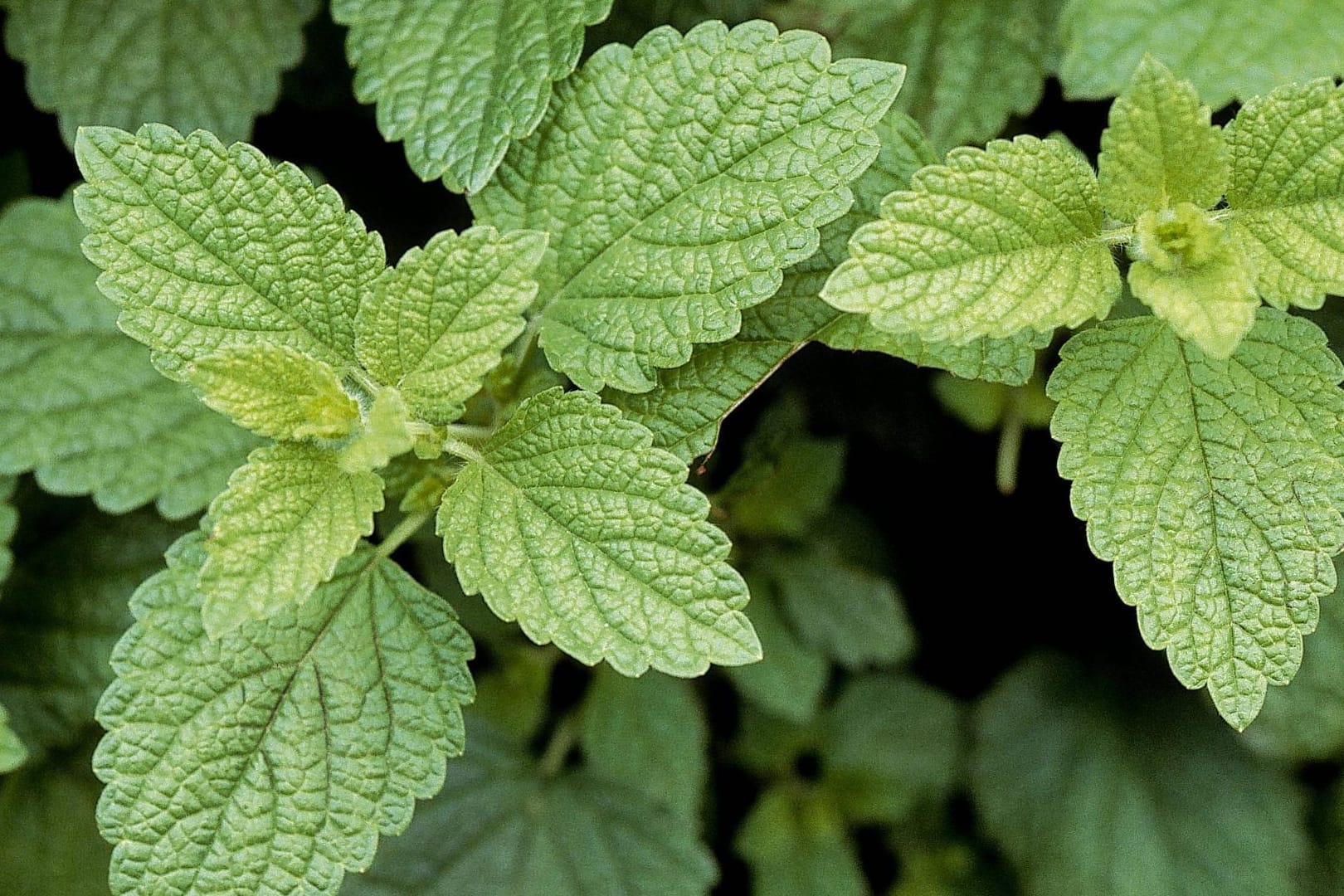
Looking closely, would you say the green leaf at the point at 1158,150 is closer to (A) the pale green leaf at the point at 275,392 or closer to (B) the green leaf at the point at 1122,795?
(A) the pale green leaf at the point at 275,392

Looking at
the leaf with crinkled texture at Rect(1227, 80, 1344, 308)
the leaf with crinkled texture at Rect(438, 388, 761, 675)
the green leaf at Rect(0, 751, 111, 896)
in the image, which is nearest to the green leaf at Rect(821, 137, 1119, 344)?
the leaf with crinkled texture at Rect(1227, 80, 1344, 308)

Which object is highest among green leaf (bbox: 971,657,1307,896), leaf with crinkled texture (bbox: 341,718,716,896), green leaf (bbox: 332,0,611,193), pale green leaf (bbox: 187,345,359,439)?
green leaf (bbox: 332,0,611,193)

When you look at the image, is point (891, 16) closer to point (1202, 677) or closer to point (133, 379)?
point (1202, 677)

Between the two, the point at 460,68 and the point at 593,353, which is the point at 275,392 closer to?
the point at 593,353

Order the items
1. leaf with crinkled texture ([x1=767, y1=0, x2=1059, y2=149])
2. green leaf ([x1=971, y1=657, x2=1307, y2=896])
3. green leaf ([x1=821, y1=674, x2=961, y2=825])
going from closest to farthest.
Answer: leaf with crinkled texture ([x1=767, y1=0, x2=1059, y2=149]) < green leaf ([x1=971, y1=657, x2=1307, y2=896]) < green leaf ([x1=821, y1=674, x2=961, y2=825])

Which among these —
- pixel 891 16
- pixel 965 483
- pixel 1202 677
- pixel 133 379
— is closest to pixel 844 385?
pixel 965 483

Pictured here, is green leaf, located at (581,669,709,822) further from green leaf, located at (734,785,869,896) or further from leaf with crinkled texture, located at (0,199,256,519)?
leaf with crinkled texture, located at (0,199,256,519)

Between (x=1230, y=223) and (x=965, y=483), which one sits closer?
(x=1230, y=223)

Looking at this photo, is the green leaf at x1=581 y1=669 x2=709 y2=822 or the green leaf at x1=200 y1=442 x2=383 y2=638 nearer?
the green leaf at x1=200 y1=442 x2=383 y2=638
